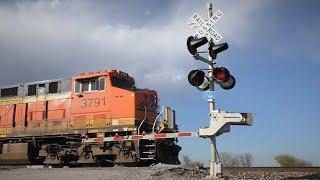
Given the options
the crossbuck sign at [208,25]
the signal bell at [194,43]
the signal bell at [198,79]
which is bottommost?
the signal bell at [198,79]

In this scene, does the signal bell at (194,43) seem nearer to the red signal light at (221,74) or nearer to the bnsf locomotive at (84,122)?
the red signal light at (221,74)

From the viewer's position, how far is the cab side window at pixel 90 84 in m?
17.6

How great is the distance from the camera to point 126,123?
16734 mm

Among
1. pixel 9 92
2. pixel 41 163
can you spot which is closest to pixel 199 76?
pixel 41 163

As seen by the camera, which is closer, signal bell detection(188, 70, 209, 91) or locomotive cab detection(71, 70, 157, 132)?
signal bell detection(188, 70, 209, 91)

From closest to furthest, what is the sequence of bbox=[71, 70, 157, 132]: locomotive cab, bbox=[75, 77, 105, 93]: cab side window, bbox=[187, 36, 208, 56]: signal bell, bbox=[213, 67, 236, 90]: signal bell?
bbox=[187, 36, 208, 56]: signal bell, bbox=[213, 67, 236, 90]: signal bell, bbox=[71, 70, 157, 132]: locomotive cab, bbox=[75, 77, 105, 93]: cab side window

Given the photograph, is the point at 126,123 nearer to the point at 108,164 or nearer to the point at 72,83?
the point at 108,164

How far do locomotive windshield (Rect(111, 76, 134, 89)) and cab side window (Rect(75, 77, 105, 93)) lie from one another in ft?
1.57

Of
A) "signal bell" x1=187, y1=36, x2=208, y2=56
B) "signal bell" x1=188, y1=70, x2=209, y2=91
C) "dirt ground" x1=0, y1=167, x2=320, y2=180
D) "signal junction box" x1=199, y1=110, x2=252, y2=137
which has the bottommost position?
"dirt ground" x1=0, y1=167, x2=320, y2=180

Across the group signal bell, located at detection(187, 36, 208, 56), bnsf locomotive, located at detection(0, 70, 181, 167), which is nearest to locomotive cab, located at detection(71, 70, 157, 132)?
bnsf locomotive, located at detection(0, 70, 181, 167)

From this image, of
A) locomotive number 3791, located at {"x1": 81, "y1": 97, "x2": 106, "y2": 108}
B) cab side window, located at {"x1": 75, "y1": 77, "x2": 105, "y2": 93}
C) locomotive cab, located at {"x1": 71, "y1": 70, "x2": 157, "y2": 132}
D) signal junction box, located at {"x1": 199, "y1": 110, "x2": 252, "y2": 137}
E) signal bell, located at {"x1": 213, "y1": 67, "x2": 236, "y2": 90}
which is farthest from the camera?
cab side window, located at {"x1": 75, "y1": 77, "x2": 105, "y2": 93}

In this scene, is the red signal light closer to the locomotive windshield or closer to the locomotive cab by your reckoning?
the locomotive cab

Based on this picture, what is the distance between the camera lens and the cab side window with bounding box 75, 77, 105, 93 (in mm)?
17641

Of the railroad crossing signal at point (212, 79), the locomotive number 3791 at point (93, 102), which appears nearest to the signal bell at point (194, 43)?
the railroad crossing signal at point (212, 79)
